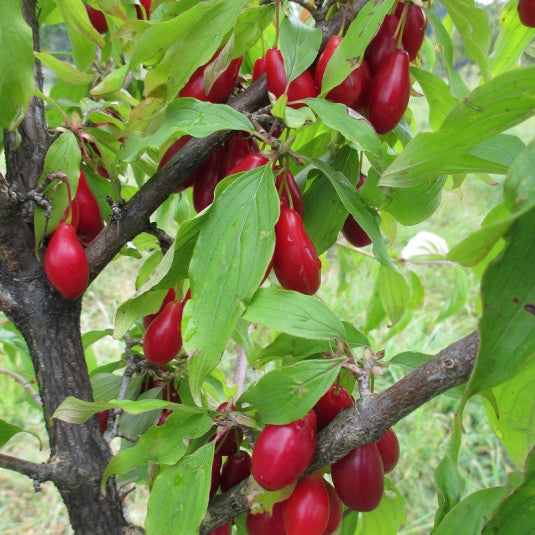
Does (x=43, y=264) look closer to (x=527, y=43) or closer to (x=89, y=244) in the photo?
Answer: (x=89, y=244)

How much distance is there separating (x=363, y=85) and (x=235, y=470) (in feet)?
1.49

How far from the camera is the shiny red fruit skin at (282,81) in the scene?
23.0 inches

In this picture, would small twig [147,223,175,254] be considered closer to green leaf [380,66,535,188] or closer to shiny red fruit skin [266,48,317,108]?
shiny red fruit skin [266,48,317,108]

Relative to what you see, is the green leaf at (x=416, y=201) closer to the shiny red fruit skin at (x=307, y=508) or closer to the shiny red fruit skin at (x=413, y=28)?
the shiny red fruit skin at (x=413, y=28)

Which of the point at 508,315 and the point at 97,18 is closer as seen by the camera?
the point at 508,315

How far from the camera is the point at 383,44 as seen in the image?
0.63 meters

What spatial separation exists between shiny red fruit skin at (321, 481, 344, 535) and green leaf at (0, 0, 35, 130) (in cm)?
50

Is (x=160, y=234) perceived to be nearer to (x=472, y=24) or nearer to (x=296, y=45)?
(x=296, y=45)

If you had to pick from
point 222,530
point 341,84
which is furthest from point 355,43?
point 222,530

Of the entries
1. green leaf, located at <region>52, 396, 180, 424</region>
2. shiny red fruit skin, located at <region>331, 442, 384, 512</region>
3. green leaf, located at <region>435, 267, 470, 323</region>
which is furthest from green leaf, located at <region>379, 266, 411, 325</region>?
green leaf, located at <region>435, 267, 470, 323</region>

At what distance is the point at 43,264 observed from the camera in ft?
2.20

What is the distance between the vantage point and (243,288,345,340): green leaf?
520mm

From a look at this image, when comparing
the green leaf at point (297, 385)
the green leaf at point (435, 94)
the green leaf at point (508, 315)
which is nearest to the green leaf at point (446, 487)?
the green leaf at point (297, 385)

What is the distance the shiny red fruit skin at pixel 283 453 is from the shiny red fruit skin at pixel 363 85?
338 millimetres
